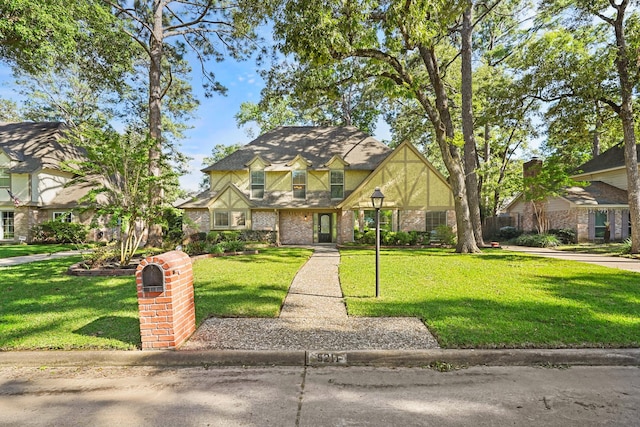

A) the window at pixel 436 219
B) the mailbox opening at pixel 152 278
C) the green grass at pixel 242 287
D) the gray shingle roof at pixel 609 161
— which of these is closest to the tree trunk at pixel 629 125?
the window at pixel 436 219

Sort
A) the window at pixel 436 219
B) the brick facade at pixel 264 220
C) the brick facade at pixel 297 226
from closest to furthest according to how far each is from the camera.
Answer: the window at pixel 436 219
the brick facade at pixel 264 220
the brick facade at pixel 297 226

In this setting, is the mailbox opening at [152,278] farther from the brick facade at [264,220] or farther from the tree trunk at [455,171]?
the brick facade at [264,220]

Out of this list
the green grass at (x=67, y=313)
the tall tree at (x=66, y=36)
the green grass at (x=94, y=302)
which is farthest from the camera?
the tall tree at (x=66, y=36)

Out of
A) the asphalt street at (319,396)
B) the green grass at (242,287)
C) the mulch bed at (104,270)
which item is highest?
the mulch bed at (104,270)

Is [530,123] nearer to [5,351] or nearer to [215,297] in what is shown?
[215,297]

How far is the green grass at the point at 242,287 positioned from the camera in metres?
5.37

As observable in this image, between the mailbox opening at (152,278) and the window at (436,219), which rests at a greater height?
the window at (436,219)

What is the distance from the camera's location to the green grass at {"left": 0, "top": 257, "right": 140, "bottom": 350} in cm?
404

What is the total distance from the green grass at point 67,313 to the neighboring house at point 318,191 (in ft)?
35.2

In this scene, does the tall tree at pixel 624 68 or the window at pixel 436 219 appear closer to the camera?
the tall tree at pixel 624 68

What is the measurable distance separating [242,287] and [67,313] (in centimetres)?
328

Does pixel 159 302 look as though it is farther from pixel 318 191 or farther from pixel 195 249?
pixel 318 191

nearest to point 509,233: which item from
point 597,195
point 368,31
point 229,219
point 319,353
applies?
point 597,195

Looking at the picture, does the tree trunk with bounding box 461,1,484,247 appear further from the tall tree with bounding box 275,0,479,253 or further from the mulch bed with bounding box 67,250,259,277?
the mulch bed with bounding box 67,250,259,277
